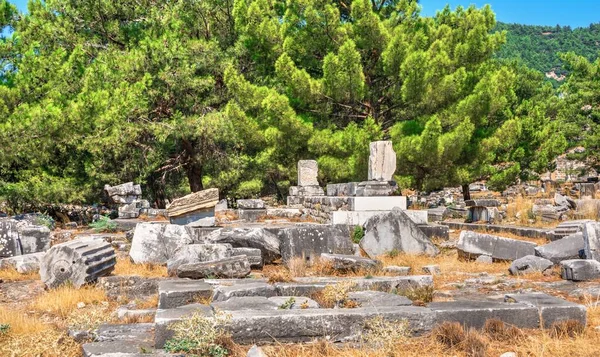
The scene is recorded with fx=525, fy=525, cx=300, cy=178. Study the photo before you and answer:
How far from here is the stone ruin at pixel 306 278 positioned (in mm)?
4559

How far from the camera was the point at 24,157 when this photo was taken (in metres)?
15.5

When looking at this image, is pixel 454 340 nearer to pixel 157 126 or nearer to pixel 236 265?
pixel 236 265

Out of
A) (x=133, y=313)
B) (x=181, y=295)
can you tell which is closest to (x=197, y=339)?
(x=181, y=295)

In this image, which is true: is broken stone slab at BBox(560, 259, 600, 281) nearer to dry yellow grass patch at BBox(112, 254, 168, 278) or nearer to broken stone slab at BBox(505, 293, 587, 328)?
broken stone slab at BBox(505, 293, 587, 328)

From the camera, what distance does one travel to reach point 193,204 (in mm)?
11461

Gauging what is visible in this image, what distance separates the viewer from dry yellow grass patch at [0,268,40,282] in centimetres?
784

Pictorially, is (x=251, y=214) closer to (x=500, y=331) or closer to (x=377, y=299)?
(x=377, y=299)

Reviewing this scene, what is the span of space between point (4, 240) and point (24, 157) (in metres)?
7.22

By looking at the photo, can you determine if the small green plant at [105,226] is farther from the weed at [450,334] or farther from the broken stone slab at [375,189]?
the weed at [450,334]

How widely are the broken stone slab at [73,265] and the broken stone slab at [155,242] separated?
1.05 m

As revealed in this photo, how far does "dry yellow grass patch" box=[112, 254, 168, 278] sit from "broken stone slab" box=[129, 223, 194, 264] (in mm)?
154

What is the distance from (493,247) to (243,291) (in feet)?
17.6

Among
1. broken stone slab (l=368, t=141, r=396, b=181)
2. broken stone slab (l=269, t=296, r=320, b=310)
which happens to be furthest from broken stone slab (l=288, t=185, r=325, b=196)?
broken stone slab (l=269, t=296, r=320, b=310)

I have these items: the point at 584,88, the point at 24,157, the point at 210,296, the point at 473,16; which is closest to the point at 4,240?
the point at 210,296
